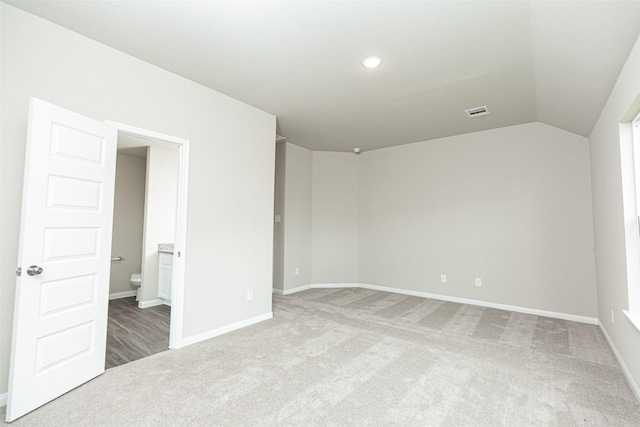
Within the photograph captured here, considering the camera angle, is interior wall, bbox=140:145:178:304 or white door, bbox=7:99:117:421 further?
interior wall, bbox=140:145:178:304

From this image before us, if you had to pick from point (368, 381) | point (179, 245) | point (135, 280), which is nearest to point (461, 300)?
point (368, 381)

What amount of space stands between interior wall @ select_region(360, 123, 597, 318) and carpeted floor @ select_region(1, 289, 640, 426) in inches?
32.6

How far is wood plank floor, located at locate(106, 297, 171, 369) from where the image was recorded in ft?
9.18

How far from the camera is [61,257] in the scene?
2082mm

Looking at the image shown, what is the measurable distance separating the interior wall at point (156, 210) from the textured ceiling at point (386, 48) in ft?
6.63

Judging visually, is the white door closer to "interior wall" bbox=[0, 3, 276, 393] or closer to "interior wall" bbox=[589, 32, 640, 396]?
"interior wall" bbox=[0, 3, 276, 393]

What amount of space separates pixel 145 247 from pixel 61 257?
2.51 m

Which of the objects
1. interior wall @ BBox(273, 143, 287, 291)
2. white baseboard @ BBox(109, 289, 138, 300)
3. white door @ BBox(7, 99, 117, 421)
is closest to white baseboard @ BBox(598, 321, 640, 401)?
white door @ BBox(7, 99, 117, 421)

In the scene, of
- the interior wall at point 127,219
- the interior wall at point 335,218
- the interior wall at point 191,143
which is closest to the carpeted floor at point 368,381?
the interior wall at point 191,143

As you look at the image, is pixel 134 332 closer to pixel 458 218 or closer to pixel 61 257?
pixel 61 257

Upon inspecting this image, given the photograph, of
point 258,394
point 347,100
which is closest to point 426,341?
point 258,394

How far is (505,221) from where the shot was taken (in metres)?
4.41

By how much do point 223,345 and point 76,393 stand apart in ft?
3.74

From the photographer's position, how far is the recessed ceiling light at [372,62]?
2.59 meters
